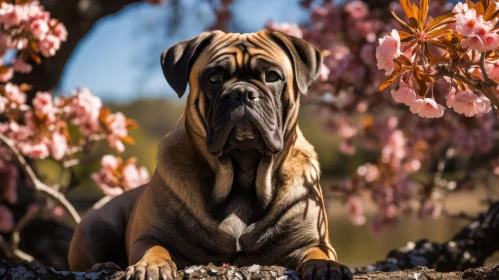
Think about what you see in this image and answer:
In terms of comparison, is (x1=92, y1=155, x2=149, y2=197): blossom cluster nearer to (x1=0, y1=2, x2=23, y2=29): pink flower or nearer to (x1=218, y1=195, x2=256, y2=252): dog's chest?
(x1=0, y1=2, x2=23, y2=29): pink flower

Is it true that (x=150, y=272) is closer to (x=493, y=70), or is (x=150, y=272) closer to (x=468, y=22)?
(x=468, y=22)

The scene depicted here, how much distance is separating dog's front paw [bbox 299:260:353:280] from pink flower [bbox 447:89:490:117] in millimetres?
922

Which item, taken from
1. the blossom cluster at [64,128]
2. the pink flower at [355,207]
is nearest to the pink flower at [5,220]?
the blossom cluster at [64,128]

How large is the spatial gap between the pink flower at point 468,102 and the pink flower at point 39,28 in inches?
111

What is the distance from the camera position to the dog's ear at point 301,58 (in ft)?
10.6

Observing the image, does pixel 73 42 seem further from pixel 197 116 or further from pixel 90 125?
pixel 197 116

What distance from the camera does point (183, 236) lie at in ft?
10.3

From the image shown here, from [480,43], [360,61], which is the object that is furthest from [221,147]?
[360,61]

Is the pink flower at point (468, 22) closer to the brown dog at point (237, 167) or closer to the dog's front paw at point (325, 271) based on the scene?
the brown dog at point (237, 167)

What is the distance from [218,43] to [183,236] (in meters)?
0.95

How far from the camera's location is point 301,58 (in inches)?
131

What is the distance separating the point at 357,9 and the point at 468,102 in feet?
13.1

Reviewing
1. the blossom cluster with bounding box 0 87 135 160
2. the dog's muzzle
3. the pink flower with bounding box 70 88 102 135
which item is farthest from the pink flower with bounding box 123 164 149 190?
the dog's muzzle

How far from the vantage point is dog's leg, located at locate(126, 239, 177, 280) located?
8.48 feet
